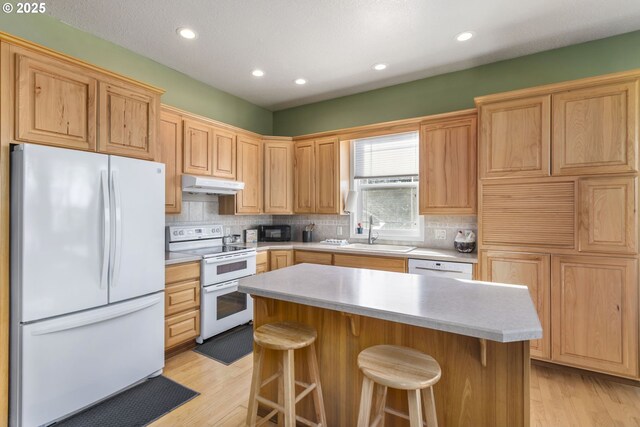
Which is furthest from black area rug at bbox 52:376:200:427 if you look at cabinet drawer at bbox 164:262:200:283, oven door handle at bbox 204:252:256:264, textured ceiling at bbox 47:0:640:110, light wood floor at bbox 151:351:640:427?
textured ceiling at bbox 47:0:640:110

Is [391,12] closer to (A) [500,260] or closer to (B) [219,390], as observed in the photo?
(A) [500,260]

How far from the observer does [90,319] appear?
6.60 feet

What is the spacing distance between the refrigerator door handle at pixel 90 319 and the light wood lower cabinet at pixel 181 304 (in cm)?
31

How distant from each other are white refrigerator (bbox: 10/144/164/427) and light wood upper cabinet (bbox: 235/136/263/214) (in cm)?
141

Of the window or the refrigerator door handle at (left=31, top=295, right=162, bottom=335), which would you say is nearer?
the refrigerator door handle at (left=31, top=295, right=162, bottom=335)

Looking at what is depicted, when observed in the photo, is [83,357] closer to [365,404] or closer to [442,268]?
[365,404]

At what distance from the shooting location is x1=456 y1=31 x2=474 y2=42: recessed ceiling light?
262cm

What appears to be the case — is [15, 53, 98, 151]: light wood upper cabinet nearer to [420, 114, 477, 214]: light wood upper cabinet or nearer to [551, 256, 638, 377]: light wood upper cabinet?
[420, 114, 477, 214]: light wood upper cabinet

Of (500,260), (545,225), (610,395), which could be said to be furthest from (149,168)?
(610,395)

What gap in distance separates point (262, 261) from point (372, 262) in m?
1.37

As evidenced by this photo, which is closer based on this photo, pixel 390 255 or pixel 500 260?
pixel 500 260

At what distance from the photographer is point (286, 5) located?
7.44ft

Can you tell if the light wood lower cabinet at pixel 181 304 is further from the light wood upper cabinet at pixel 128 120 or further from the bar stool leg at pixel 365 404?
the bar stool leg at pixel 365 404

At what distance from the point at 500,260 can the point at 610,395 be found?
1.18 meters
